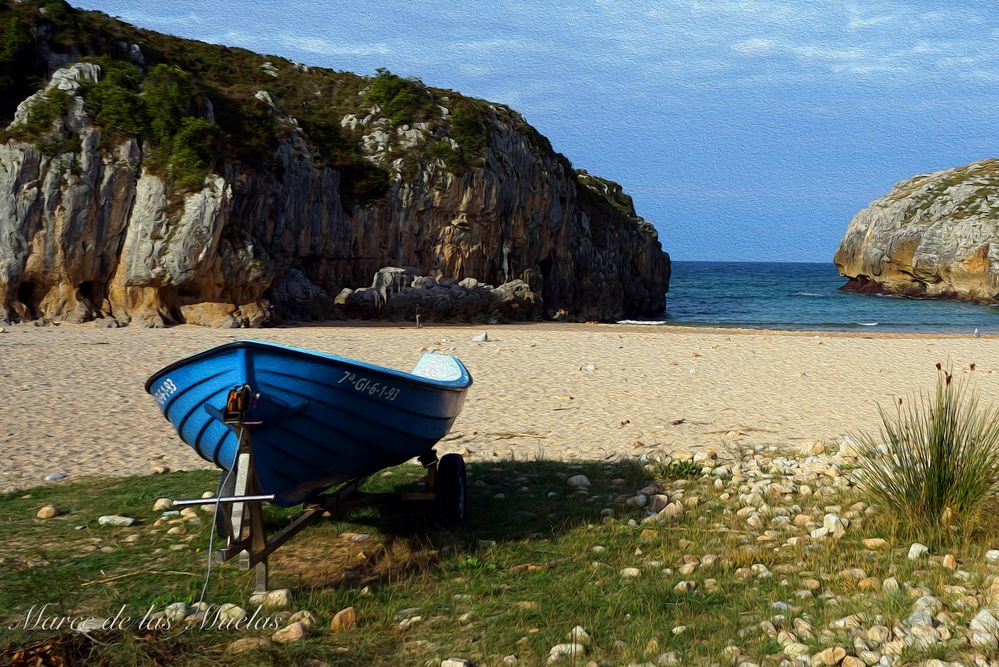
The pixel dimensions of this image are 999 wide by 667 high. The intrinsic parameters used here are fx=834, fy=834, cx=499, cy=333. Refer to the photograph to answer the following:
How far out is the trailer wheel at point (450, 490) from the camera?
6523 millimetres

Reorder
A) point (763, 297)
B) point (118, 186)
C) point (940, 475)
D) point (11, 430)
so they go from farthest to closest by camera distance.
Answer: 1. point (763, 297)
2. point (118, 186)
3. point (11, 430)
4. point (940, 475)

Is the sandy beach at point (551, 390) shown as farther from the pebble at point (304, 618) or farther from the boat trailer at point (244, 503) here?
the pebble at point (304, 618)

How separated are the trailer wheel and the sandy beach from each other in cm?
300

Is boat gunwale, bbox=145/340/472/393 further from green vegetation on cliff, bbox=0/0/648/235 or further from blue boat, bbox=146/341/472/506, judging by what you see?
green vegetation on cliff, bbox=0/0/648/235

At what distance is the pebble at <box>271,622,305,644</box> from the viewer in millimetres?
4418

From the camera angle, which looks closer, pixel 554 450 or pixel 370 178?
pixel 554 450

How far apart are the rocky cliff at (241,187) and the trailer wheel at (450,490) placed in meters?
22.9

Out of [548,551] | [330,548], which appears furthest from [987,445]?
[330,548]

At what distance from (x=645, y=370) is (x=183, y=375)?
1300 cm

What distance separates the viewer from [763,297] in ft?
267

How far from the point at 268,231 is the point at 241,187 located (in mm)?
2661

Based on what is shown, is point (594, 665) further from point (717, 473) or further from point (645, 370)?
point (645, 370)

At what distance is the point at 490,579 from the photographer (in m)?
5.44

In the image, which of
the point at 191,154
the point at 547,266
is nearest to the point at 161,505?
the point at 191,154
